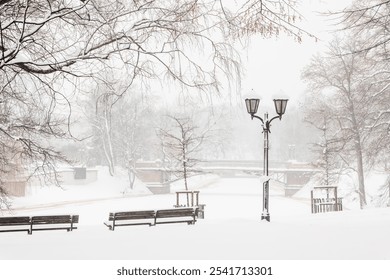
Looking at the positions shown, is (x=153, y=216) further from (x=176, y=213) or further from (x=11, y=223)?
(x=11, y=223)

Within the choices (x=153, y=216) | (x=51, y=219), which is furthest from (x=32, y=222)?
(x=153, y=216)

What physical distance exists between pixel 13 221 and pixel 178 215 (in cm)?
445

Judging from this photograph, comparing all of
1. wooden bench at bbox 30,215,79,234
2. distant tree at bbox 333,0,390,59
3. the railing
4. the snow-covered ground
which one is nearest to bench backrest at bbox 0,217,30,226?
wooden bench at bbox 30,215,79,234

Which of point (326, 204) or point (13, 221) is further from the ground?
point (13, 221)

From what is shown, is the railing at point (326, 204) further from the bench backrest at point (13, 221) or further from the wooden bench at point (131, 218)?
the bench backrest at point (13, 221)

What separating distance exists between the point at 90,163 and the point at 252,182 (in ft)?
89.6

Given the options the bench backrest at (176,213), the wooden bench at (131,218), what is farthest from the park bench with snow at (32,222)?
the bench backrest at (176,213)

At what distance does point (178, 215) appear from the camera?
13.1 m

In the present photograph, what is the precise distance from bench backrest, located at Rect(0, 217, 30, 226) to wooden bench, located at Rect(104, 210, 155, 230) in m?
2.14

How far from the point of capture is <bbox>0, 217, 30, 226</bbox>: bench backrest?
40.3 feet

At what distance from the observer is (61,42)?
938 cm

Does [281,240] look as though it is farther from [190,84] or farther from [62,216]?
[62,216]

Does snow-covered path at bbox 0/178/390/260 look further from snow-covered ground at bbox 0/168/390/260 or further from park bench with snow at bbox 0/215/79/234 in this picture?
park bench with snow at bbox 0/215/79/234

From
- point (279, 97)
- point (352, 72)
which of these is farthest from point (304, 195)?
point (279, 97)
